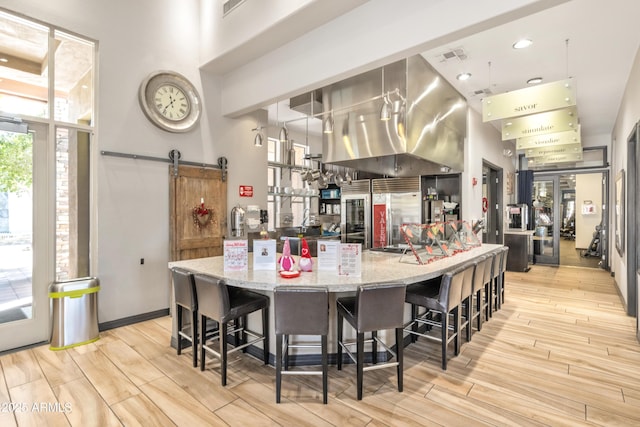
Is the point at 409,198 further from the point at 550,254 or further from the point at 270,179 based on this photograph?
the point at 550,254

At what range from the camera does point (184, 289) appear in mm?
2904

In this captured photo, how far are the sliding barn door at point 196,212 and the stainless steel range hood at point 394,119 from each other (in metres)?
1.79

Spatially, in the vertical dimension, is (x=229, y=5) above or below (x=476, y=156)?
above

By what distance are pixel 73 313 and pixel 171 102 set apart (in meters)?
2.84

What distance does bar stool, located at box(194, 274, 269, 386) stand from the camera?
254cm

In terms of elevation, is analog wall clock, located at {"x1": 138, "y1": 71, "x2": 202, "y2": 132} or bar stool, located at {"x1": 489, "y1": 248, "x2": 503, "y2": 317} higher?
analog wall clock, located at {"x1": 138, "y1": 71, "x2": 202, "y2": 132}

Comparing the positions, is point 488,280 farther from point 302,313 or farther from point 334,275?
point 302,313

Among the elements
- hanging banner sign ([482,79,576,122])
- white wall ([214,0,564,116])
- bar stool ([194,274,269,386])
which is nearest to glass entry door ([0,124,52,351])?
bar stool ([194,274,269,386])

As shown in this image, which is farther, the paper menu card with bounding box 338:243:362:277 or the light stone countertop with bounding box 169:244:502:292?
the paper menu card with bounding box 338:243:362:277

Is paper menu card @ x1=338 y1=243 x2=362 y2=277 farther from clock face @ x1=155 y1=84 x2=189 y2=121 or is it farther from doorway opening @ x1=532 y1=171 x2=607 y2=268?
doorway opening @ x1=532 y1=171 x2=607 y2=268

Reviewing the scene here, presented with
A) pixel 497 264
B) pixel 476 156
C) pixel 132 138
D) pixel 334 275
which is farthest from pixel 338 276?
pixel 476 156

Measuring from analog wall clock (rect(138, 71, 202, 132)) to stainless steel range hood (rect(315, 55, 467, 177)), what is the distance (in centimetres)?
191

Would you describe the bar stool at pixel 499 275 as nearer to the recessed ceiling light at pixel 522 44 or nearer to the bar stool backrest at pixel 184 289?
the recessed ceiling light at pixel 522 44

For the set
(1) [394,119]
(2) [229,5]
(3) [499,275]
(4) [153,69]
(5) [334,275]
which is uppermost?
(2) [229,5]
